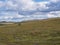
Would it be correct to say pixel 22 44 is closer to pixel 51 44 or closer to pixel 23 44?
pixel 23 44

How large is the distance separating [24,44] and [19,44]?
125 centimetres

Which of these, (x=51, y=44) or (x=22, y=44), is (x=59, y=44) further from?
(x=22, y=44)

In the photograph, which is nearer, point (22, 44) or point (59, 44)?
point (59, 44)

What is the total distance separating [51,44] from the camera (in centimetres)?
4388

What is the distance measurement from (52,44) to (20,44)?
23.7ft

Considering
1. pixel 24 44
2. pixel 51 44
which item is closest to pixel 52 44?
pixel 51 44

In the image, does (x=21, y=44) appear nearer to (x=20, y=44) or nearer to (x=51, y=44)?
(x=20, y=44)

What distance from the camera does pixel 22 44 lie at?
46.1m

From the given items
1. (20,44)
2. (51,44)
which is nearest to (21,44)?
(20,44)

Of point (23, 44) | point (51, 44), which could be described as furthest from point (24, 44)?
point (51, 44)

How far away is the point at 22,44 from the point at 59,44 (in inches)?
332

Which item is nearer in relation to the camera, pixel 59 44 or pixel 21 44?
pixel 59 44

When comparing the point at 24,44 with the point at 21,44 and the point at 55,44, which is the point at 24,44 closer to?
the point at 21,44

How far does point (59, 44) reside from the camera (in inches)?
1693
